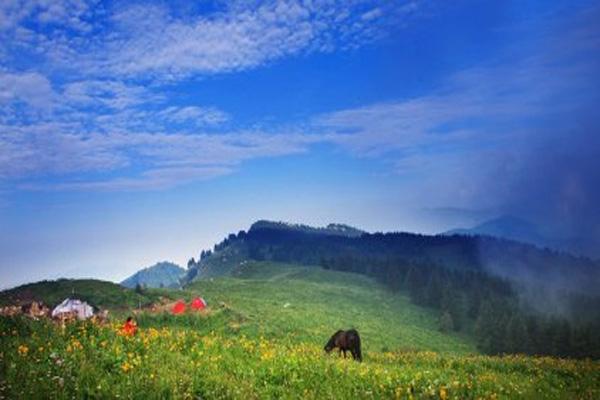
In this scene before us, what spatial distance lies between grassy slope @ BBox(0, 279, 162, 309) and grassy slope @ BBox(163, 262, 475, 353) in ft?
25.5

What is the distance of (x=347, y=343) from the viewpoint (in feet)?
71.7

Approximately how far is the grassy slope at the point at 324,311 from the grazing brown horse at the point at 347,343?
26606mm

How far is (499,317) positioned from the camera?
120 metres

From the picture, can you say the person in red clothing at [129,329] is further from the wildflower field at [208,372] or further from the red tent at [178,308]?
the red tent at [178,308]

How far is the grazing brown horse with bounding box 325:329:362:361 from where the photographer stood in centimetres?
2180

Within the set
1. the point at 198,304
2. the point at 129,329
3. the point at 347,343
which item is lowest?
the point at 347,343

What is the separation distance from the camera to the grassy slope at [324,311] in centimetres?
5810

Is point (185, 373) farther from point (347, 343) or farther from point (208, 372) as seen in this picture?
point (347, 343)

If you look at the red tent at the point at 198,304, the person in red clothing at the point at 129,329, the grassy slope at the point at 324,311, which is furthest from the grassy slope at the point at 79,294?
the person in red clothing at the point at 129,329

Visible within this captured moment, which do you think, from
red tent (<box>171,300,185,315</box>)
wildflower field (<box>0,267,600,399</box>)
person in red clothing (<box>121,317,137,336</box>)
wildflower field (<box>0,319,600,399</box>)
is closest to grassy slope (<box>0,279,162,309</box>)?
red tent (<box>171,300,185,315</box>)

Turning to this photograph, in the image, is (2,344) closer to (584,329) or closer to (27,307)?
(27,307)

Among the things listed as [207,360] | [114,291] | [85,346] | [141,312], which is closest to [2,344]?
[85,346]

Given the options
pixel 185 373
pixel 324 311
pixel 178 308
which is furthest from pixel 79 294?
pixel 185 373

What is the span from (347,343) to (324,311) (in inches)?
2699
